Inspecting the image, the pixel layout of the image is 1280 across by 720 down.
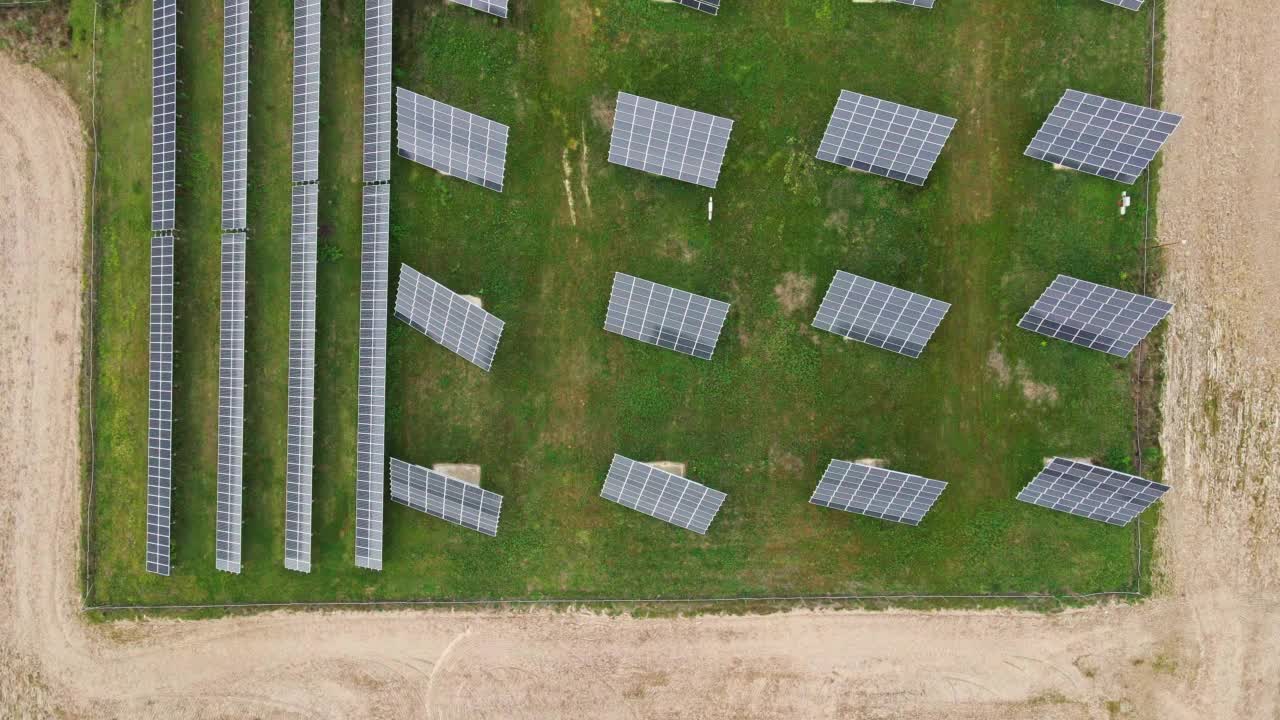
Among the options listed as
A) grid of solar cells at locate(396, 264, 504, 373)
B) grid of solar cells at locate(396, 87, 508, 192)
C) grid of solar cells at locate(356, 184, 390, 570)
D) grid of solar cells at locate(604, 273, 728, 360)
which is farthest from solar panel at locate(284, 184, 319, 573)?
grid of solar cells at locate(604, 273, 728, 360)

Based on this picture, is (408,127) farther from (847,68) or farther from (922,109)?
(922,109)

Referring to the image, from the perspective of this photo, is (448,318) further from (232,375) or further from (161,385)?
(161,385)

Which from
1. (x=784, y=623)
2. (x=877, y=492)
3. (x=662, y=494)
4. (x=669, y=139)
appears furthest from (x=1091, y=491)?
(x=669, y=139)

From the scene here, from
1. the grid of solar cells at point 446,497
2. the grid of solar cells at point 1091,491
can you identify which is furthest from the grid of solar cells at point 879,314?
the grid of solar cells at point 446,497

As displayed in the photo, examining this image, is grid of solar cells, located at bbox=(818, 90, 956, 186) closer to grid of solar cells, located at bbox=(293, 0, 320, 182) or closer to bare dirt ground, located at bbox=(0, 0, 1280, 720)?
bare dirt ground, located at bbox=(0, 0, 1280, 720)

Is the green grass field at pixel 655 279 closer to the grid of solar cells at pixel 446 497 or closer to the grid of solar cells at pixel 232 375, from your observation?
the grid of solar cells at pixel 232 375
